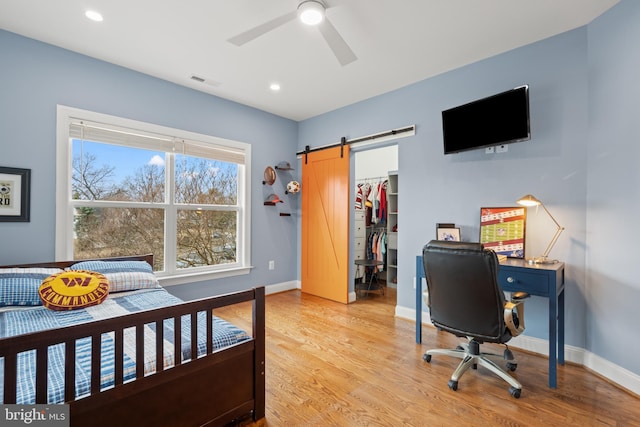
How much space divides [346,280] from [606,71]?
3.10 metres

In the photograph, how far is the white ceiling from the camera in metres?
2.10

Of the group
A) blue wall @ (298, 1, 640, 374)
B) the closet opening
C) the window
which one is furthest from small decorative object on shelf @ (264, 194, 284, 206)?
blue wall @ (298, 1, 640, 374)

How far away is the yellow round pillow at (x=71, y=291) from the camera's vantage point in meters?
1.97

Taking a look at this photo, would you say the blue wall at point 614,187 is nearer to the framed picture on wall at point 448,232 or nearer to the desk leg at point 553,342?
the desk leg at point 553,342

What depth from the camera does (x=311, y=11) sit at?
194 centimetres

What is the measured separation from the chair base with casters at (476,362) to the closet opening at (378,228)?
2134 millimetres

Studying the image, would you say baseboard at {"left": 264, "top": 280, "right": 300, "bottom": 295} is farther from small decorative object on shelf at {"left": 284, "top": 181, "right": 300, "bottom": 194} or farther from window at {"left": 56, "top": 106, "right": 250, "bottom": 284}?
small decorative object on shelf at {"left": 284, "top": 181, "right": 300, "bottom": 194}

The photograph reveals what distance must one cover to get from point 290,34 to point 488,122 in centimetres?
183

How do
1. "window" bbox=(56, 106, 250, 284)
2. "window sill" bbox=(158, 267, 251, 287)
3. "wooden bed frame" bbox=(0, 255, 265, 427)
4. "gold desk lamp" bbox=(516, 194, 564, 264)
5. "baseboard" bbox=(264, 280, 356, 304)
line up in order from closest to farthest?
"wooden bed frame" bbox=(0, 255, 265, 427) → "gold desk lamp" bbox=(516, 194, 564, 264) → "window" bbox=(56, 106, 250, 284) → "window sill" bbox=(158, 267, 251, 287) → "baseboard" bbox=(264, 280, 356, 304)

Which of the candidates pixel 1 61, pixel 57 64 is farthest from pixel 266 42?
pixel 1 61

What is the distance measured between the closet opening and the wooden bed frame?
290cm

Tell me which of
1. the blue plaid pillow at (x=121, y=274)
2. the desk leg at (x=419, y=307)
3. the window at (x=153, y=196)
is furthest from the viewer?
the window at (x=153, y=196)

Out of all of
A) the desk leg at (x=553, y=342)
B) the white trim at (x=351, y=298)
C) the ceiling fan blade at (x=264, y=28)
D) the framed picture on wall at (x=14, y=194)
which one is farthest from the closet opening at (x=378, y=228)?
the framed picture on wall at (x=14, y=194)

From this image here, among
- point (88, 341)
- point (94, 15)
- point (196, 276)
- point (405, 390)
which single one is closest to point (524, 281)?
point (405, 390)
